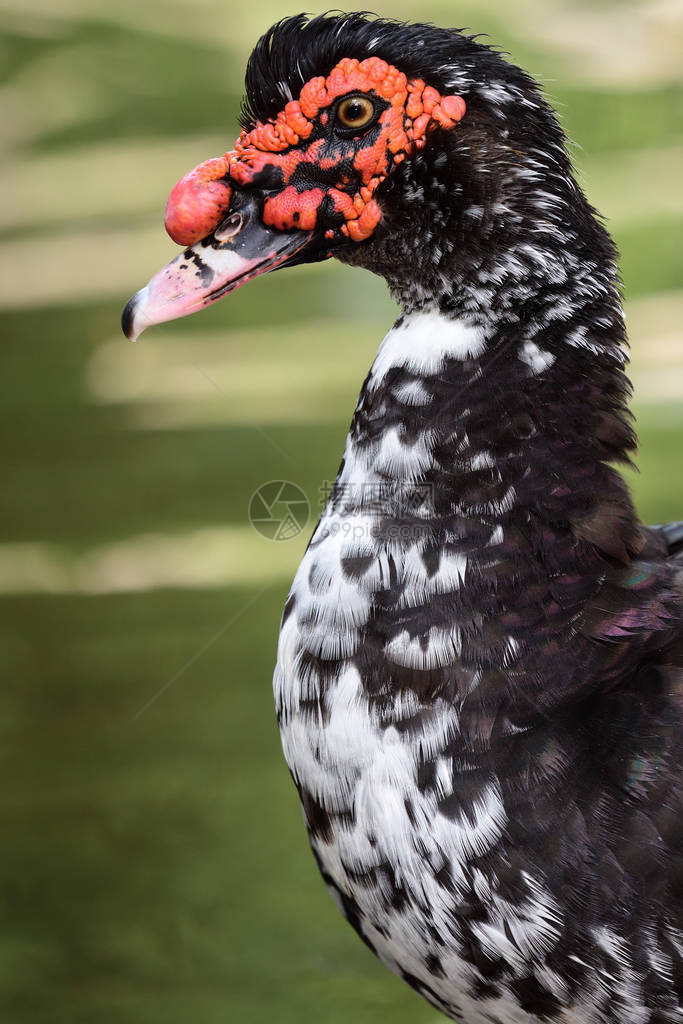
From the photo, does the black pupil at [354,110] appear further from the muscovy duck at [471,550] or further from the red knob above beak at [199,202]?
the red knob above beak at [199,202]

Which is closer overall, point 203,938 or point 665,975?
point 665,975

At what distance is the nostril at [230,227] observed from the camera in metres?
1.47

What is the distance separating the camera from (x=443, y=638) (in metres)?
1.38

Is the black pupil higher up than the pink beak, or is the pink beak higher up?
the black pupil

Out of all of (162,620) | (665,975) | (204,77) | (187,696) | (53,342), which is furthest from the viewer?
(204,77)

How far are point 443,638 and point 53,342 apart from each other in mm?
3197

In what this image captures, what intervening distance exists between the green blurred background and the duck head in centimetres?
61

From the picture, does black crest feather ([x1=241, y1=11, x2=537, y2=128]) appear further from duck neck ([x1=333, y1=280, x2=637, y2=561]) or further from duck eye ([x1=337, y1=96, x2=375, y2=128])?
duck neck ([x1=333, y1=280, x2=637, y2=561])

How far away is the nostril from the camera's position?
1.47 metres

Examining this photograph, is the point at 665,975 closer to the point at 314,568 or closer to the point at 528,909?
the point at 528,909

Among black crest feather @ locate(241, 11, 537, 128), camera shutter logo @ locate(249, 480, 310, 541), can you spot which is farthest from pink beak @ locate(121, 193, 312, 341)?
camera shutter logo @ locate(249, 480, 310, 541)

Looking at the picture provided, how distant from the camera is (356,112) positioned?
1415mm

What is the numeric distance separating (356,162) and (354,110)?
0.05m

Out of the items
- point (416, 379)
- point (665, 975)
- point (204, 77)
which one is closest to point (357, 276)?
point (204, 77)
